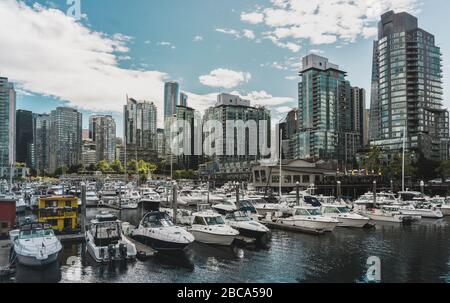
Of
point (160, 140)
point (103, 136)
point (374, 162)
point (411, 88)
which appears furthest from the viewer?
point (411, 88)

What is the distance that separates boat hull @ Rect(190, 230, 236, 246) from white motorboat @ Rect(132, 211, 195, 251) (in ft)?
7.61

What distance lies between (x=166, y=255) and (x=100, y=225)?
430 centimetres

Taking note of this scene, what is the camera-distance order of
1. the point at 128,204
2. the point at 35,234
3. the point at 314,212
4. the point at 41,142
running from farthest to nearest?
the point at 41,142, the point at 128,204, the point at 314,212, the point at 35,234

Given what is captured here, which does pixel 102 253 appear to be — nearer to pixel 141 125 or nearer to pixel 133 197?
pixel 133 197

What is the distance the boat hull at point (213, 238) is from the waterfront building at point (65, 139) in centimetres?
3640

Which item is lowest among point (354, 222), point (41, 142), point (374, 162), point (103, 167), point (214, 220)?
→ point (354, 222)

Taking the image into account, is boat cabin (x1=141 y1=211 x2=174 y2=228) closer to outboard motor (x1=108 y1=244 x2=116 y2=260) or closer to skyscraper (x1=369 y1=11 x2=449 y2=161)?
outboard motor (x1=108 y1=244 x2=116 y2=260)

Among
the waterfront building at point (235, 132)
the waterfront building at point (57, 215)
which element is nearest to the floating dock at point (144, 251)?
the waterfront building at point (57, 215)

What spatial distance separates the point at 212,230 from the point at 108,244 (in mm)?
6906

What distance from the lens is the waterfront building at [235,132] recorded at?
81.0 m

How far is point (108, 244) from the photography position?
19.9 metres

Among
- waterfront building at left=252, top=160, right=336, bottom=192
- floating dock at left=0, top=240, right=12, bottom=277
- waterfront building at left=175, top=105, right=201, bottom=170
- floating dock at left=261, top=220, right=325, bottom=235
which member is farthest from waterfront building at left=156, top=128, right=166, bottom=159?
floating dock at left=0, top=240, right=12, bottom=277

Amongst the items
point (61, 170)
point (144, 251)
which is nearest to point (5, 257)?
point (144, 251)

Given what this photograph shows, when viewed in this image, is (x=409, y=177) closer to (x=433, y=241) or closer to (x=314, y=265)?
(x=433, y=241)
